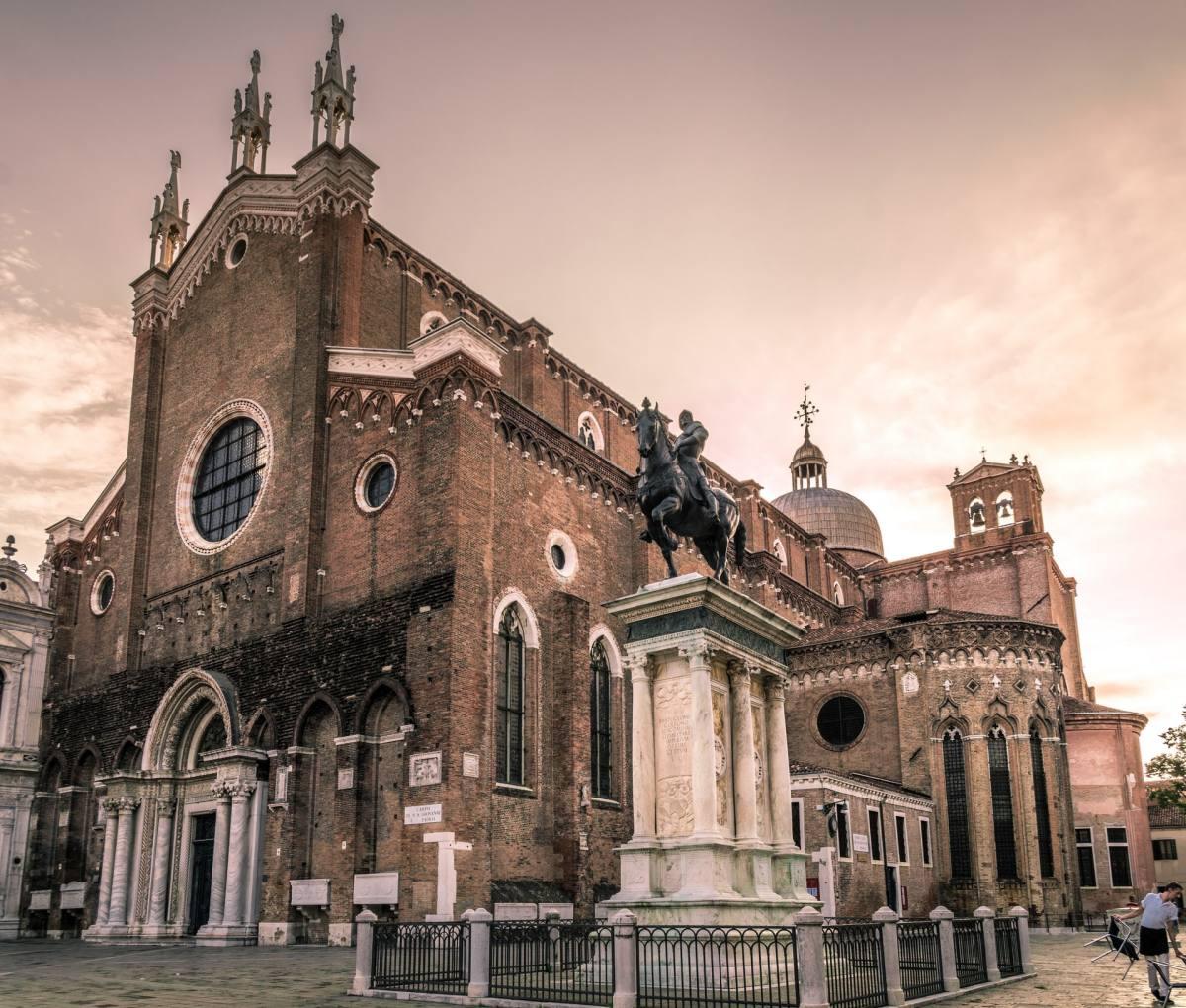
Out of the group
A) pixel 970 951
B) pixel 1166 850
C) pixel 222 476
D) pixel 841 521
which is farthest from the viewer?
pixel 841 521

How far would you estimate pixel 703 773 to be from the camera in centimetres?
1365

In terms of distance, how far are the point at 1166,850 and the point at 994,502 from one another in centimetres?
1996

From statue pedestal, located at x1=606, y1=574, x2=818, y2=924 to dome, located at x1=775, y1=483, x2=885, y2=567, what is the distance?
138ft

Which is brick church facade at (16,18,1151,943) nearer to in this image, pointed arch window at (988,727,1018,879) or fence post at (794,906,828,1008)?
pointed arch window at (988,727,1018,879)

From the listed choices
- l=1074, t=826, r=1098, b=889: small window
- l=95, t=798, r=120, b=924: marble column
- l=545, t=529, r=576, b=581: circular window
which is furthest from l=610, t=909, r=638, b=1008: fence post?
l=1074, t=826, r=1098, b=889: small window

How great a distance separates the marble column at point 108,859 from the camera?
85.5 feet

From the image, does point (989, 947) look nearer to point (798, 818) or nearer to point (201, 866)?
point (798, 818)

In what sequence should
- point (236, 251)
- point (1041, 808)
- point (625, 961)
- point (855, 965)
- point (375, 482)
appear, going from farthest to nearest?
point (1041, 808) < point (236, 251) < point (375, 482) < point (855, 965) < point (625, 961)

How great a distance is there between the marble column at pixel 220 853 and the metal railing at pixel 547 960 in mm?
11779

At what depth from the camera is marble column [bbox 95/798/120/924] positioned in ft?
85.5

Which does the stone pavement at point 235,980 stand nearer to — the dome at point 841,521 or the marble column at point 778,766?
the marble column at point 778,766

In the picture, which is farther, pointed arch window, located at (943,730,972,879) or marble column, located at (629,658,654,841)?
pointed arch window, located at (943,730,972,879)

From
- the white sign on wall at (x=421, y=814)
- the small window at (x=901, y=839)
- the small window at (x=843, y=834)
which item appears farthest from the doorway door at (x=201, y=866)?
the small window at (x=901, y=839)

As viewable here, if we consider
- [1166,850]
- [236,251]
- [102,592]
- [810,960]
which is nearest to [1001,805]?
[810,960]
